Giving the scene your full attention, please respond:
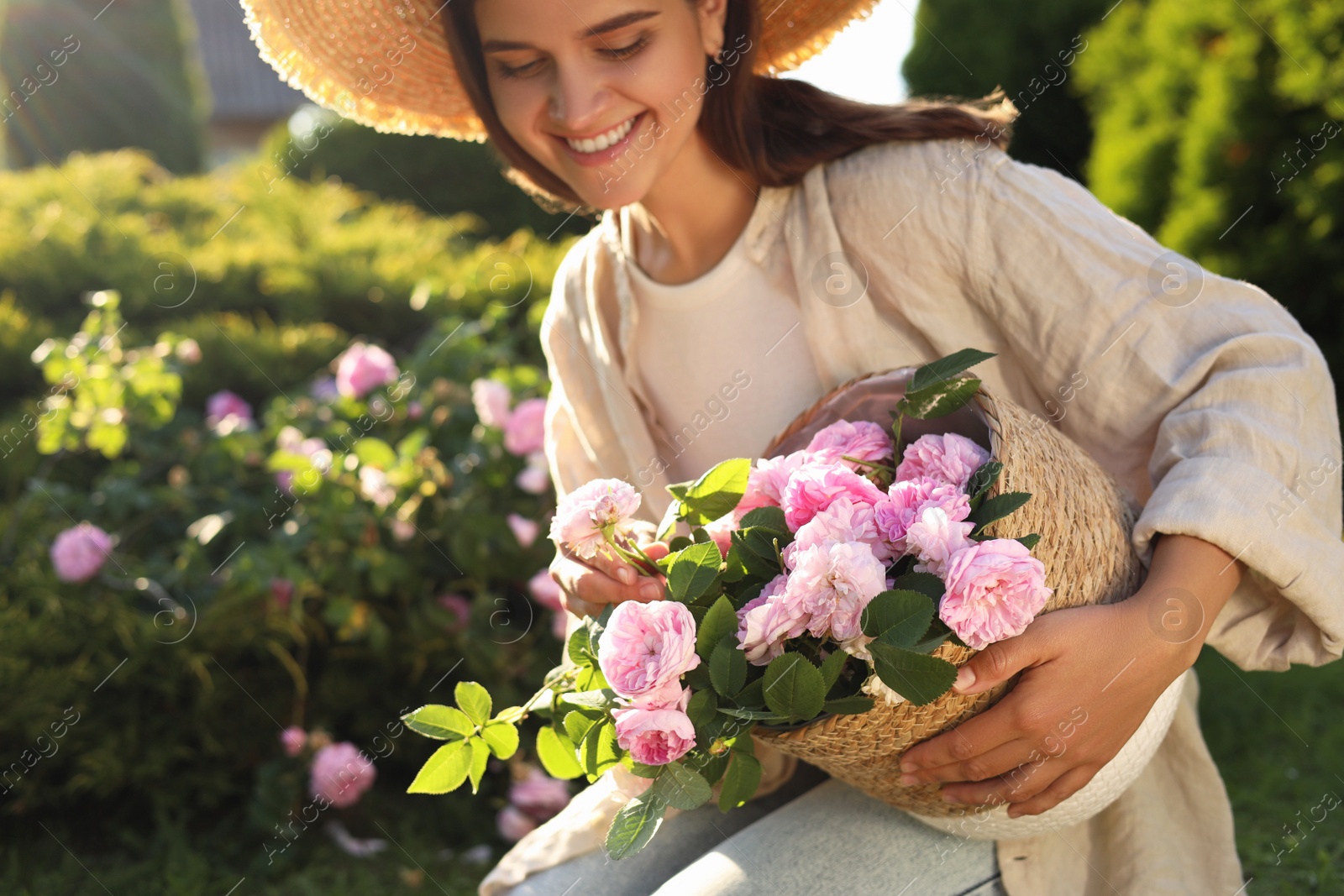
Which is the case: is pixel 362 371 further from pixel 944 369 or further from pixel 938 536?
pixel 938 536

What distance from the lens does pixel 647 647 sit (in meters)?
1.19

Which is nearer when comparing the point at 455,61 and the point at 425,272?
the point at 455,61

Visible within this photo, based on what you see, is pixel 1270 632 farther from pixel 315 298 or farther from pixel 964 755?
pixel 315 298

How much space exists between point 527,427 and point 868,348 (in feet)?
4.05

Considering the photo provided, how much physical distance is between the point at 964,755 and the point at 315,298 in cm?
358

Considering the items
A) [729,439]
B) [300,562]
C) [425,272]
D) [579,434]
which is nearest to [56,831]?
[300,562]

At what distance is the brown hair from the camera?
5.72ft

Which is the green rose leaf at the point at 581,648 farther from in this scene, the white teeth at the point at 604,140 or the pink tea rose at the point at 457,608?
the pink tea rose at the point at 457,608

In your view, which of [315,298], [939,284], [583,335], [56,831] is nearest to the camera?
[939,284]

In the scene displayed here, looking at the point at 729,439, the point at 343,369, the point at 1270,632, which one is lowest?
the point at 1270,632

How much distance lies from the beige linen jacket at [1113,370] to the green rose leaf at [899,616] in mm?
417

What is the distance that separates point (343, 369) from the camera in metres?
3.10

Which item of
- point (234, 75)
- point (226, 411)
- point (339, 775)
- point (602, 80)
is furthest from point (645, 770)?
point (234, 75)

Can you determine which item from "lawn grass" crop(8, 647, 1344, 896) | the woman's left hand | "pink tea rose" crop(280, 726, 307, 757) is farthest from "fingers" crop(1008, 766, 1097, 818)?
"pink tea rose" crop(280, 726, 307, 757)
